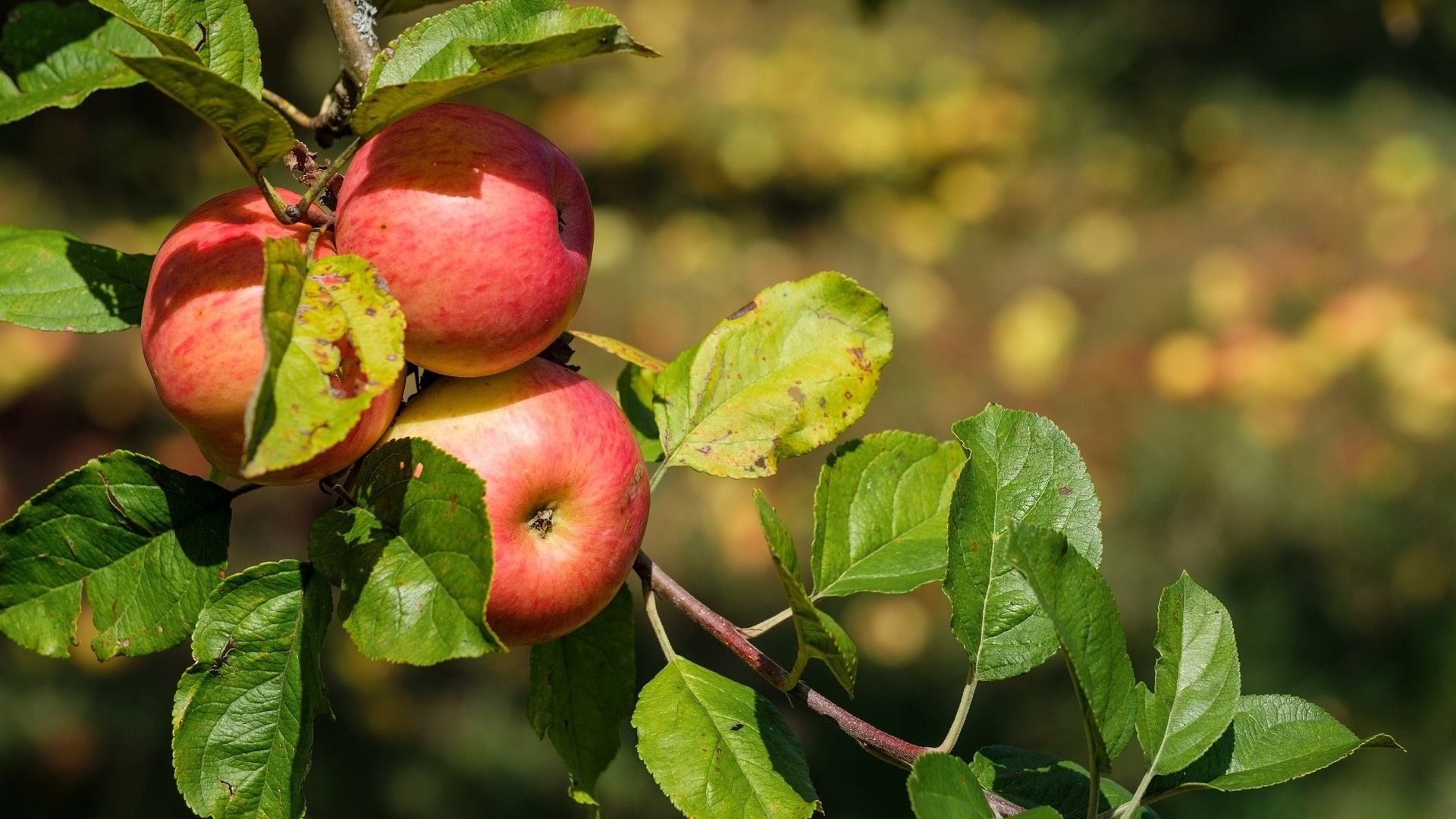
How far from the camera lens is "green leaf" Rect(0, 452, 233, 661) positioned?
1.96ft

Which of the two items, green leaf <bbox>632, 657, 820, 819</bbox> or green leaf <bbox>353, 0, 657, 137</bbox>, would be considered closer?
green leaf <bbox>353, 0, 657, 137</bbox>

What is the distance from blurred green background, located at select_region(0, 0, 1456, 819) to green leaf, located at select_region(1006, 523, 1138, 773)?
0.88 metres

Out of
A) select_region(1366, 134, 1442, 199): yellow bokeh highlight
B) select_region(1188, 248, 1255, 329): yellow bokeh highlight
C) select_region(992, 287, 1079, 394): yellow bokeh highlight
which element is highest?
select_region(1366, 134, 1442, 199): yellow bokeh highlight

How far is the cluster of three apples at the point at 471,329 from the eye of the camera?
61 cm

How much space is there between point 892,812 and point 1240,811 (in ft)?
1.94

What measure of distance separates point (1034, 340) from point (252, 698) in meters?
2.58

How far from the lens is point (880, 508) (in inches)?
31.2

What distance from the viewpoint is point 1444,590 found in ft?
7.98

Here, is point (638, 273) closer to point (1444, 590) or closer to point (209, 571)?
point (1444, 590)

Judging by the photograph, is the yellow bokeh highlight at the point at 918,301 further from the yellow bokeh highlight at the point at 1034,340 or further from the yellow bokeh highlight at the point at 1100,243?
the yellow bokeh highlight at the point at 1100,243

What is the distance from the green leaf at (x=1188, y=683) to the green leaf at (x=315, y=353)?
0.44m

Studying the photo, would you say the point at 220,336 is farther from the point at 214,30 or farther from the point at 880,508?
the point at 880,508

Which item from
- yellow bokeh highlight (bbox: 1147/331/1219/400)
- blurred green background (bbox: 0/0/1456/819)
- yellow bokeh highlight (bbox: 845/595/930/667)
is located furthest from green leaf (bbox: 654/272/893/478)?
yellow bokeh highlight (bbox: 1147/331/1219/400)

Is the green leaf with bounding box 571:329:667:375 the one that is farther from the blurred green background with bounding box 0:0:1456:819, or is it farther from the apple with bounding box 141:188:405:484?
the blurred green background with bounding box 0:0:1456:819
